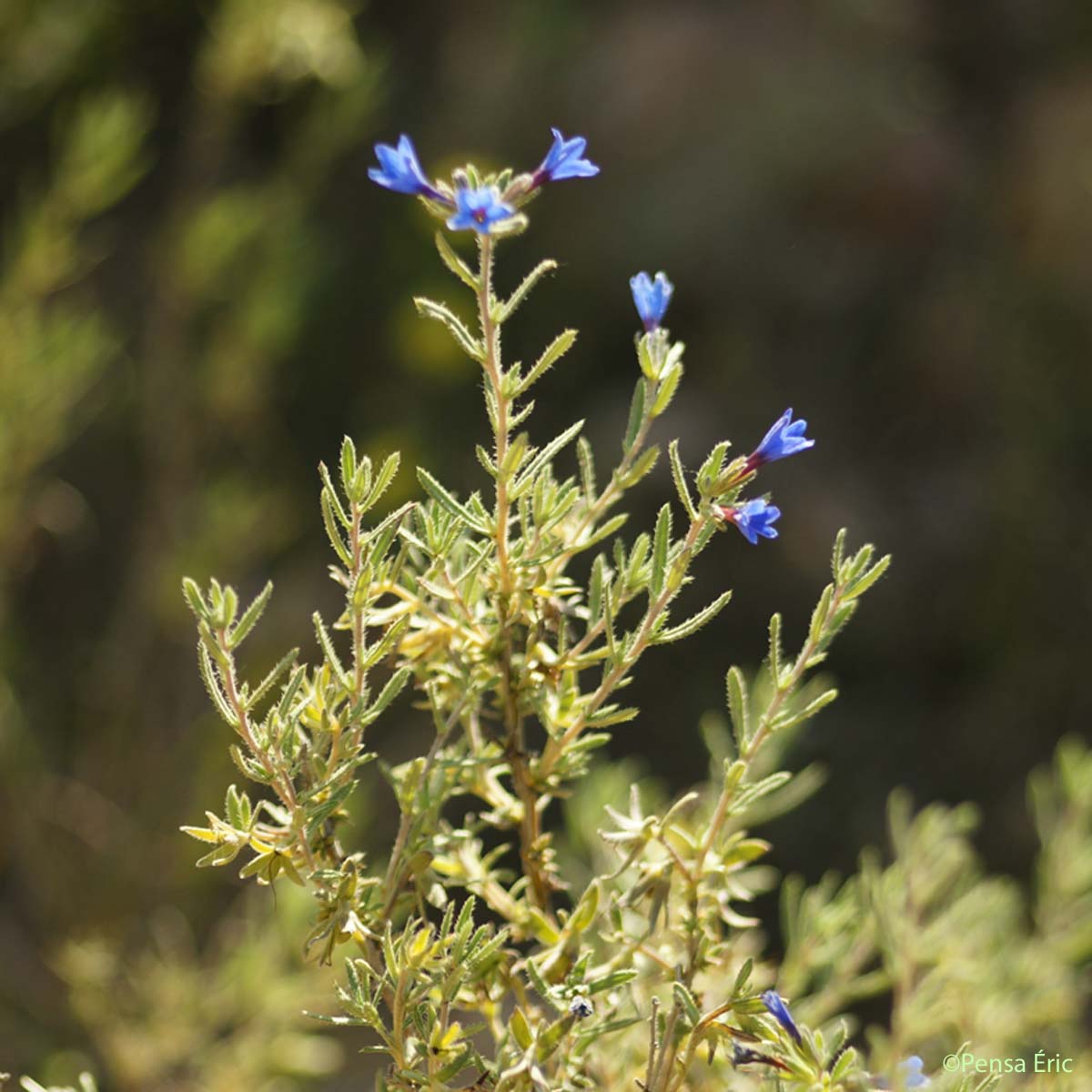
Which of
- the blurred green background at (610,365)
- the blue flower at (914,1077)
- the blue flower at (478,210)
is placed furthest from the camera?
the blurred green background at (610,365)

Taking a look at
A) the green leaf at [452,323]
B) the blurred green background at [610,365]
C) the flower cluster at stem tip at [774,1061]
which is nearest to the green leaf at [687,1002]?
the flower cluster at stem tip at [774,1061]

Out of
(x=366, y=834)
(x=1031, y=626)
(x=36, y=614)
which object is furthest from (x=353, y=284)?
(x=1031, y=626)

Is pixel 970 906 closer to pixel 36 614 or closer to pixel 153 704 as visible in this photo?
pixel 153 704

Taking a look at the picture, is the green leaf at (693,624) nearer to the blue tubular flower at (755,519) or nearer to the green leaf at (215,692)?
the blue tubular flower at (755,519)

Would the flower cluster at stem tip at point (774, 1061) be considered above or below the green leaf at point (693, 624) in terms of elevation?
below

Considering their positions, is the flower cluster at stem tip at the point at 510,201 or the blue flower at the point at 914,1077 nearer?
the flower cluster at stem tip at the point at 510,201

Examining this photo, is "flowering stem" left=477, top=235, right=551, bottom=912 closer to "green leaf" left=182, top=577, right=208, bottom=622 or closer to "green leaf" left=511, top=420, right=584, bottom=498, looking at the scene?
"green leaf" left=511, top=420, right=584, bottom=498
